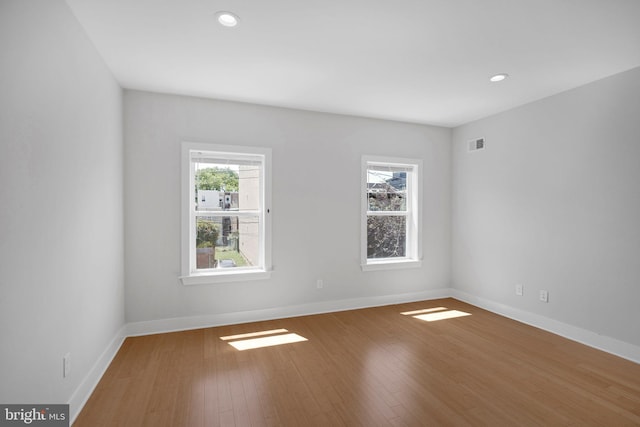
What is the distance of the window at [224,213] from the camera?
3465mm

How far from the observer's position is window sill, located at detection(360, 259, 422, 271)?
4.25 metres

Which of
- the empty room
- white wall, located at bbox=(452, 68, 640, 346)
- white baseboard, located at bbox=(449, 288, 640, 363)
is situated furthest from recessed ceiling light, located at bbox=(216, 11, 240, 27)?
white baseboard, located at bbox=(449, 288, 640, 363)

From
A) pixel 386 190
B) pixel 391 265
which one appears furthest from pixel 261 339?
pixel 386 190

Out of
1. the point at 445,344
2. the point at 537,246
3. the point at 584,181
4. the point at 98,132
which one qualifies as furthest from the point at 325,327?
the point at 584,181

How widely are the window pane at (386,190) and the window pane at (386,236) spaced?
163mm

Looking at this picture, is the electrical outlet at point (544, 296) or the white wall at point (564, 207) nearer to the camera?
the white wall at point (564, 207)

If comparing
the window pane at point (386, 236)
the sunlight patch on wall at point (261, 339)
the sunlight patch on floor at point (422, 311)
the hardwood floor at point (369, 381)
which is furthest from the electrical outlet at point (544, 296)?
the sunlight patch on wall at point (261, 339)

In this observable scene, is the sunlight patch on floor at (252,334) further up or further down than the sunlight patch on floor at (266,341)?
further up

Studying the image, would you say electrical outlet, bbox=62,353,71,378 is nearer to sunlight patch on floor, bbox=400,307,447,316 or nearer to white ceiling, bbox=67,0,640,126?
white ceiling, bbox=67,0,640,126

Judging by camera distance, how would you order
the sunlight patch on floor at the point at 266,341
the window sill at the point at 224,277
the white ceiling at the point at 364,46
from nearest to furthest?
1. the white ceiling at the point at 364,46
2. the sunlight patch on floor at the point at 266,341
3. the window sill at the point at 224,277

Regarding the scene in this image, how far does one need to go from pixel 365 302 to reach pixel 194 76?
3.37 m

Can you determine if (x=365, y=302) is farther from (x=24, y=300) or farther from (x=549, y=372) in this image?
(x=24, y=300)

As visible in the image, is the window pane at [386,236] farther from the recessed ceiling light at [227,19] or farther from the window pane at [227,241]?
the recessed ceiling light at [227,19]

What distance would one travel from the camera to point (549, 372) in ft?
8.31
